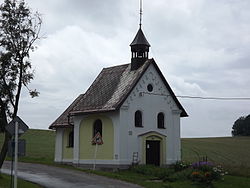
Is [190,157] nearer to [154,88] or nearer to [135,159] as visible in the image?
[154,88]

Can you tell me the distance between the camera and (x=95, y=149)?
112 ft

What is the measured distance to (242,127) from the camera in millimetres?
118000

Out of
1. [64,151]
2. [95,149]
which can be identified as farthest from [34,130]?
[95,149]

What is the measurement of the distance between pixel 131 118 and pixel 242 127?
9010 cm

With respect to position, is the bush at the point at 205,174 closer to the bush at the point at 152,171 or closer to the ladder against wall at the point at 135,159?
the bush at the point at 152,171

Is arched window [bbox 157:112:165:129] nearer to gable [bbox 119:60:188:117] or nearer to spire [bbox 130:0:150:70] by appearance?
gable [bbox 119:60:188:117]

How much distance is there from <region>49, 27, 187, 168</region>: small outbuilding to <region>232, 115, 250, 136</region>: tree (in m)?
83.2

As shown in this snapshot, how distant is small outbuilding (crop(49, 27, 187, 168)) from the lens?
3284 cm

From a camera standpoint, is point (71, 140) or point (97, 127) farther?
point (71, 140)

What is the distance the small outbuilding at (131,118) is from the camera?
32844 millimetres

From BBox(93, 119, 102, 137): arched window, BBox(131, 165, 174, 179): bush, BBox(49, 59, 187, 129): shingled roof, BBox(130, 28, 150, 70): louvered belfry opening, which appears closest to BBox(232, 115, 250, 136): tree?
BBox(49, 59, 187, 129): shingled roof

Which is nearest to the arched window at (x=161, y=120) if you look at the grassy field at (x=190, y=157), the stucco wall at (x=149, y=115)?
the stucco wall at (x=149, y=115)

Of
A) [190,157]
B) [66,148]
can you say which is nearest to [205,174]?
[66,148]

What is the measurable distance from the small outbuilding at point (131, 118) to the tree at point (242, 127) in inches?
3277
